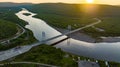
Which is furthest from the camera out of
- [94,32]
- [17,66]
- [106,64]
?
[94,32]

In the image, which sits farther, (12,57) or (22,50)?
(22,50)

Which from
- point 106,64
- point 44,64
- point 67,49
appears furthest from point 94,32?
point 44,64

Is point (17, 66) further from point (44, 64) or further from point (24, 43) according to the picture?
point (24, 43)

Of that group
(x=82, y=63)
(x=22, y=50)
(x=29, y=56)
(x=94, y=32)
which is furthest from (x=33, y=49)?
(x=94, y=32)

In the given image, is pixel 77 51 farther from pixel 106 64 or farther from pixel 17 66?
pixel 17 66

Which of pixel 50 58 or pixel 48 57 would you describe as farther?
pixel 48 57

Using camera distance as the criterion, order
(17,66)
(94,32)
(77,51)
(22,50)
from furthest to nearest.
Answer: (94,32) < (77,51) < (22,50) < (17,66)
